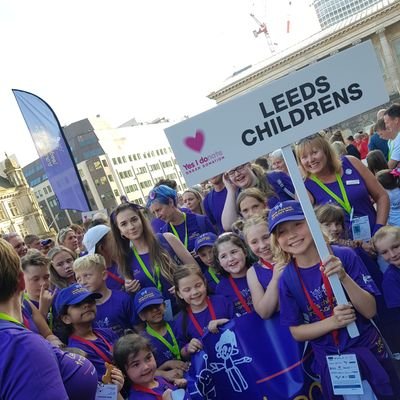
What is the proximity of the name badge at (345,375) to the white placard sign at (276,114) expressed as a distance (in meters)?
1.20

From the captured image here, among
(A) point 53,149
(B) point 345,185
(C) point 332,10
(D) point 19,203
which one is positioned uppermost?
(C) point 332,10

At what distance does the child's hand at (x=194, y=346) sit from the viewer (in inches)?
121

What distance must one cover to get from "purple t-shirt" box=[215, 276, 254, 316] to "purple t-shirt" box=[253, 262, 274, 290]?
353 millimetres

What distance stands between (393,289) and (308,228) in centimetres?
89

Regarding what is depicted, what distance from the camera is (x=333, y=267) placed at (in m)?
2.36

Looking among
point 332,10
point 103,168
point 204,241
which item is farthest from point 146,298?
point 332,10

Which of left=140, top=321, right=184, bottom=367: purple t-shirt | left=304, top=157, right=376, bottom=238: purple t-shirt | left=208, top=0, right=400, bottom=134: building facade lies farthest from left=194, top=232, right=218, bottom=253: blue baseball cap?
left=208, top=0, right=400, bottom=134: building facade

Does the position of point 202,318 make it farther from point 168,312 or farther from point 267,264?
point 267,264

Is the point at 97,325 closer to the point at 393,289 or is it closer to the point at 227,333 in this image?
the point at 227,333

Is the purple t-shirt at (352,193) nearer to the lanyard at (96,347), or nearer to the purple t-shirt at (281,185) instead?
the purple t-shirt at (281,185)

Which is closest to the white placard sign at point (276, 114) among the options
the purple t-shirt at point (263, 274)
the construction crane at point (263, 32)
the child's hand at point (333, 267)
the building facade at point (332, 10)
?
the child's hand at point (333, 267)

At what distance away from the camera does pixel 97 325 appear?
140 inches

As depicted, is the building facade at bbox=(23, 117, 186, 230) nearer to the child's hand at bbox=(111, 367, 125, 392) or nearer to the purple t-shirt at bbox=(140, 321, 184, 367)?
the purple t-shirt at bbox=(140, 321, 184, 367)

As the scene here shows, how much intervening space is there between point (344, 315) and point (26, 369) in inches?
63.2
